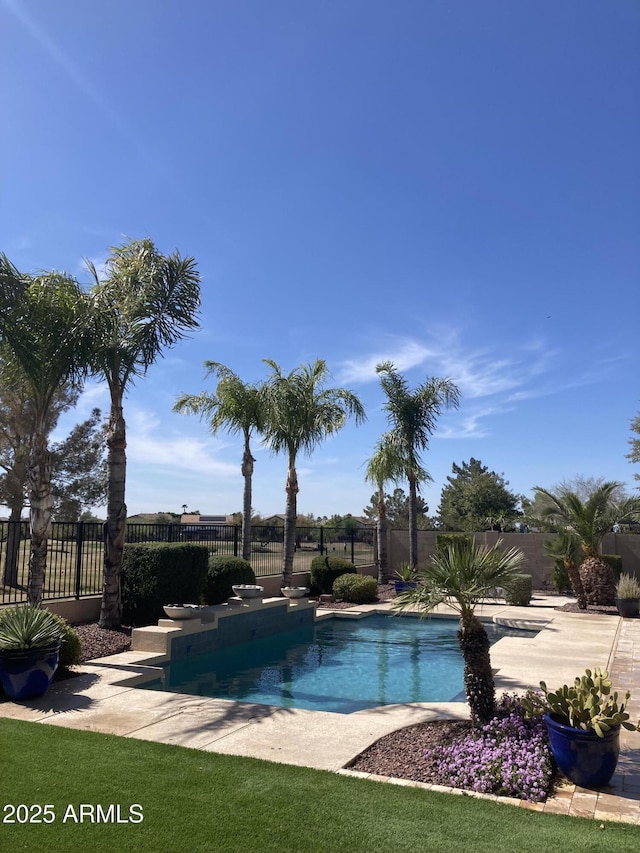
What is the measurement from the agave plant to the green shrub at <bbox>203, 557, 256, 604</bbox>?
22.9 ft

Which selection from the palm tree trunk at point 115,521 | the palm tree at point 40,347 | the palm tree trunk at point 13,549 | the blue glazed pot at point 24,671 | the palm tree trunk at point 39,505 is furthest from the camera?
the palm tree trunk at point 115,521

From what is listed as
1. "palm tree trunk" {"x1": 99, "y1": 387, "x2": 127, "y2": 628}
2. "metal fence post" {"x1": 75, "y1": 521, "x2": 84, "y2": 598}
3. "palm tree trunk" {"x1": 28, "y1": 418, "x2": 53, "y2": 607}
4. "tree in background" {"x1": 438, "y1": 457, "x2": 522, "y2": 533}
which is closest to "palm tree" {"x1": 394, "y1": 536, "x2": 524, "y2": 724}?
"palm tree trunk" {"x1": 28, "y1": 418, "x2": 53, "y2": 607}

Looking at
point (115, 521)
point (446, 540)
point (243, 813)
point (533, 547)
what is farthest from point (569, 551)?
point (243, 813)

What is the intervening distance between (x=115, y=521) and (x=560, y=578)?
15991 mm

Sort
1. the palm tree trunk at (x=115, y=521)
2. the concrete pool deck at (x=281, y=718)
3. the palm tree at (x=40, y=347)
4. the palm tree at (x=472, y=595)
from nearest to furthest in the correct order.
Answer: the concrete pool deck at (x=281, y=718)
the palm tree at (x=472, y=595)
the palm tree at (x=40, y=347)
the palm tree trunk at (x=115, y=521)

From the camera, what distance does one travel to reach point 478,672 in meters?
5.95

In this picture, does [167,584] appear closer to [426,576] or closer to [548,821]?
[426,576]

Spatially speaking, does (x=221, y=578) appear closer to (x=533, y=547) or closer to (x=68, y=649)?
(x=68, y=649)

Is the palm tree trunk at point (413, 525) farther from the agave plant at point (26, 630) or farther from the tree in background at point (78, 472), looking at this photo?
the agave plant at point (26, 630)

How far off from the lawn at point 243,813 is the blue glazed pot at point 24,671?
7.12 ft

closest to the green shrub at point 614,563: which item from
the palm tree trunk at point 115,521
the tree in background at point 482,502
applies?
the palm tree trunk at point 115,521

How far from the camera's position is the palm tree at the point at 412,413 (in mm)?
22828

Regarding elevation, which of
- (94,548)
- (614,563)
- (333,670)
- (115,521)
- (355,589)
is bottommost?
(333,670)

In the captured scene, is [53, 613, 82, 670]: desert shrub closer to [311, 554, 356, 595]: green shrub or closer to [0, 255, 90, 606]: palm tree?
[0, 255, 90, 606]: palm tree
